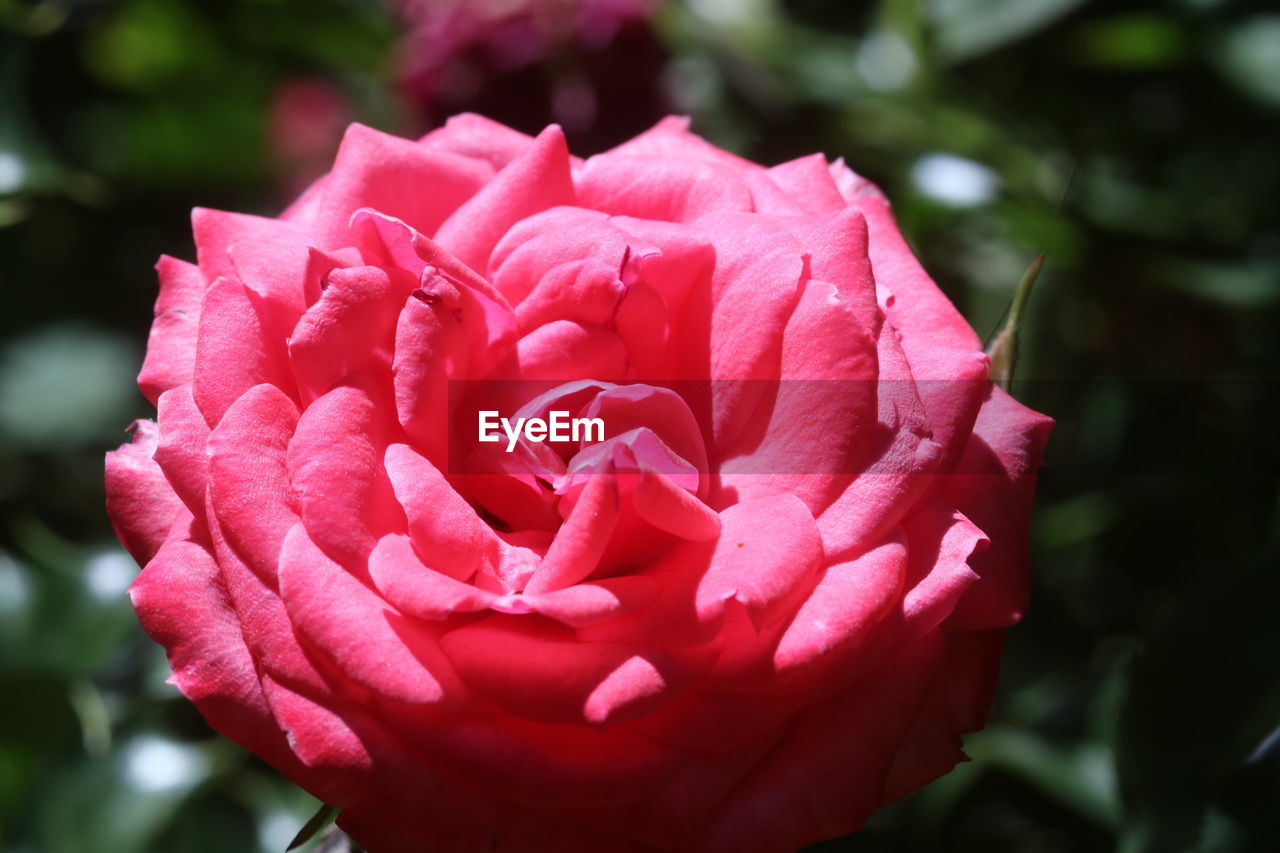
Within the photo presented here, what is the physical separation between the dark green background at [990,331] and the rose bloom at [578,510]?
0.26 meters

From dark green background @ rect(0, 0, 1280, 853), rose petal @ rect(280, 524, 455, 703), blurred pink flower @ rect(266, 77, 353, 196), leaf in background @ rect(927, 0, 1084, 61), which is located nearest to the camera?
rose petal @ rect(280, 524, 455, 703)

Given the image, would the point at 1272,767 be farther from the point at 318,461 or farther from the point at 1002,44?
the point at 1002,44

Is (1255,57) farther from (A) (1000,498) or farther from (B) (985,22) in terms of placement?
(A) (1000,498)

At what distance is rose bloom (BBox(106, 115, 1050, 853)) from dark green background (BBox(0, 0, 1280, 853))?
0.26m

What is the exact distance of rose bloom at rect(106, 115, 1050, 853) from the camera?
446 millimetres

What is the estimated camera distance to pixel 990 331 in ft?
2.57

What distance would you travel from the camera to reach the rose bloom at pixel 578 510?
17.6 inches

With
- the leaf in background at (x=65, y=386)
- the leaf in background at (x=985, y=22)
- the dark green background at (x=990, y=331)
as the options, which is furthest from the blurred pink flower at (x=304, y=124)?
the leaf in background at (x=985, y=22)

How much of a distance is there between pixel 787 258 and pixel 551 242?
12cm

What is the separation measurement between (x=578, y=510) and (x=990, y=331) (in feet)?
1.46

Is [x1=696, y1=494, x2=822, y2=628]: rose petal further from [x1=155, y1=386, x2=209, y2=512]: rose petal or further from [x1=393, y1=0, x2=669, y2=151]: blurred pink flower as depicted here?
[x1=393, y1=0, x2=669, y2=151]: blurred pink flower

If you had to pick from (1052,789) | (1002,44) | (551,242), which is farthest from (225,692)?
(1002,44)

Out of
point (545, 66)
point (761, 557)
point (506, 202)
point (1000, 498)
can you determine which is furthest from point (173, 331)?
point (545, 66)

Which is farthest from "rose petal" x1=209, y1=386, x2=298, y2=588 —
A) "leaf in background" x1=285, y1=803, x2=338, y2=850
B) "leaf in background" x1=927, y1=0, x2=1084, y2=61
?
"leaf in background" x1=927, y1=0, x2=1084, y2=61
